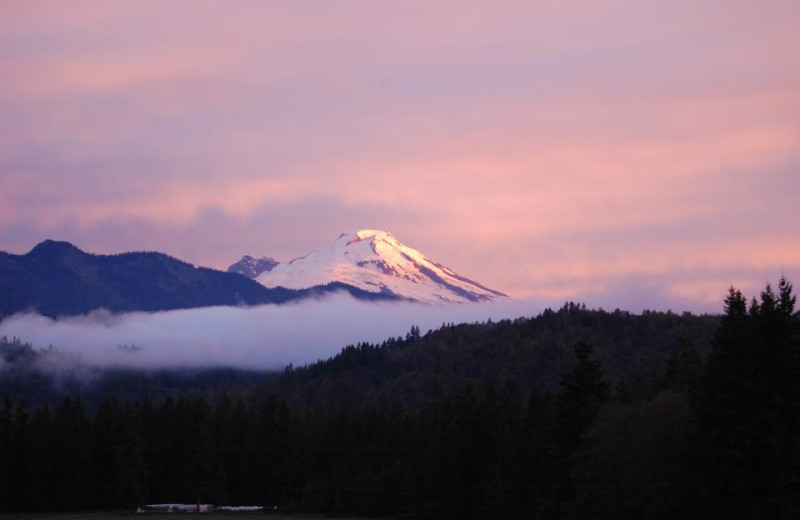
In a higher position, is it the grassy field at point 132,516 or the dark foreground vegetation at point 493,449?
the dark foreground vegetation at point 493,449

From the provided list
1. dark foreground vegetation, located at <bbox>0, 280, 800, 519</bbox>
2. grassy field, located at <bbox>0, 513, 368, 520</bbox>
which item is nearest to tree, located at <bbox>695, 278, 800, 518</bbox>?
dark foreground vegetation, located at <bbox>0, 280, 800, 519</bbox>

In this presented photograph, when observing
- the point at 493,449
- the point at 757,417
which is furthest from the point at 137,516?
the point at 757,417

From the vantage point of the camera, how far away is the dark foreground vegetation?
78.7 metres

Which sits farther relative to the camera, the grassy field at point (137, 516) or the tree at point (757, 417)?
the grassy field at point (137, 516)

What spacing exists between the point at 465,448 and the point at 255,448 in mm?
35461

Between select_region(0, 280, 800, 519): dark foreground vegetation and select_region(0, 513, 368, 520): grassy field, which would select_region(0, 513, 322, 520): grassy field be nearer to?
select_region(0, 513, 368, 520): grassy field

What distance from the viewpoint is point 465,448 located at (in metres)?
138

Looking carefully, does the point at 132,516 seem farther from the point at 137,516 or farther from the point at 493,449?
the point at 493,449

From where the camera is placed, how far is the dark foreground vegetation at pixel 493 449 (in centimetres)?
7869

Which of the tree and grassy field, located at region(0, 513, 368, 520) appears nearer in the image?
the tree

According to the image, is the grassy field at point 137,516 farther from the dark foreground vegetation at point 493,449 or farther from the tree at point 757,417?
the tree at point 757,417

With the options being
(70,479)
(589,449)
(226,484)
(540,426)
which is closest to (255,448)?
(226,484)

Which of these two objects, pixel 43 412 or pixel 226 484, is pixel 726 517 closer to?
pixel 226 484

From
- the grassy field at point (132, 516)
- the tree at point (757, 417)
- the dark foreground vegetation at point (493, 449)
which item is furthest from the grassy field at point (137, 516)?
the tree at point (757, 417)
